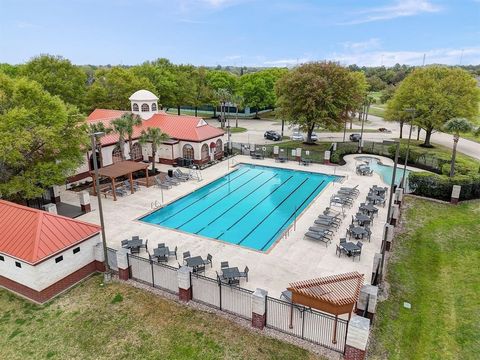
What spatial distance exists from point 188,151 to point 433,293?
26545 mm

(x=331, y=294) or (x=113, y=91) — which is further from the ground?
(x=113, y=91)

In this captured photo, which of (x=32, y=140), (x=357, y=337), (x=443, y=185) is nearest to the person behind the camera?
(x=357, y=337)

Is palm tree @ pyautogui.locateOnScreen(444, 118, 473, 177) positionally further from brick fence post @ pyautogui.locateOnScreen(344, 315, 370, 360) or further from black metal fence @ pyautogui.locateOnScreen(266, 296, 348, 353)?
brick fence post @ pyautogui.locateOnScreen(344, 315, 370, 360)

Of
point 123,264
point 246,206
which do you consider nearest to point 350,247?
point 246,206

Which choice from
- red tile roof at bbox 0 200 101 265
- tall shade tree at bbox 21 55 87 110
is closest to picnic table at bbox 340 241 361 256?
red tile roof at bbox 0 200 101 265

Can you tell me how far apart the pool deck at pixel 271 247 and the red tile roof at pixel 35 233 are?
3.56 metres

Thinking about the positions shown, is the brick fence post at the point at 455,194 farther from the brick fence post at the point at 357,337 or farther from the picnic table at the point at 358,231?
the brick fence post at the point at 357,337

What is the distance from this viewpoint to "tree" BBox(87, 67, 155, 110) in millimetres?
44500

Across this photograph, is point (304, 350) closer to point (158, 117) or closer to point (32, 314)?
point (32, 314)

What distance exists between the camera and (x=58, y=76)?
41688 millimetres

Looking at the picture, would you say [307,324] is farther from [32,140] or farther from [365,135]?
[365,135]

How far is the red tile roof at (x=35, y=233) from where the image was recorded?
14.8 m

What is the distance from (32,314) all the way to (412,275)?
17.4 meters

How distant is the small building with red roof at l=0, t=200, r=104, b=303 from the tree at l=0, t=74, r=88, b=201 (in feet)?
13.6
